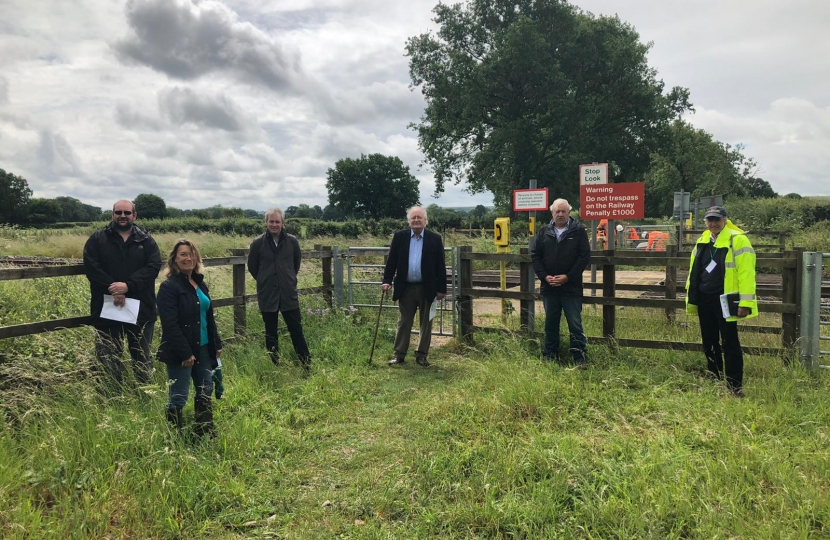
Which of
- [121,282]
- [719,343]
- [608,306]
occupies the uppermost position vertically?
[121,282]

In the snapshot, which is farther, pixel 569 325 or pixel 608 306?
pixel 608 306

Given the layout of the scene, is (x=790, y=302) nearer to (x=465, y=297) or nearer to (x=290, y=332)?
(x=465, y=297)

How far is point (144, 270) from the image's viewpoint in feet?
16.9

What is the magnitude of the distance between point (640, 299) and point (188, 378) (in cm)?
483

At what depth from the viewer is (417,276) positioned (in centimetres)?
681

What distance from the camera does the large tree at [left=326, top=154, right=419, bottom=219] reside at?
81.6 meters

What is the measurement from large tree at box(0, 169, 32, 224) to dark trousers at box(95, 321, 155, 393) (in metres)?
78.4

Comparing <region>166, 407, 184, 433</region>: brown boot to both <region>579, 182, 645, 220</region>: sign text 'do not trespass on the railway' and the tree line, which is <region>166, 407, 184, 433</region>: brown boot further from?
the tree line

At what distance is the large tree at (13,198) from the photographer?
6831 cm

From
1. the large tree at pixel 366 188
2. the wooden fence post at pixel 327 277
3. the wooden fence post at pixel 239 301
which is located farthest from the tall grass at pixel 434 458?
the large tree at pixel 366 188

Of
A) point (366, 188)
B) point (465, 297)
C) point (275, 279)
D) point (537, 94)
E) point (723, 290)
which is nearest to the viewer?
point (723, 290)

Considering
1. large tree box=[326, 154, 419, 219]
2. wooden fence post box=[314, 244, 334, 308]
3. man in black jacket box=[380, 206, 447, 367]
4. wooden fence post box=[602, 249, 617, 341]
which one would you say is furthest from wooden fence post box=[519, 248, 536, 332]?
large tree box=[326, 154, 419, 219]

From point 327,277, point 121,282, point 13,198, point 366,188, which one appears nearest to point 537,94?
point 327,277

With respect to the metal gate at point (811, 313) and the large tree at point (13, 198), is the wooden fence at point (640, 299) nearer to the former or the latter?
the metal gate at point (811, 313)
